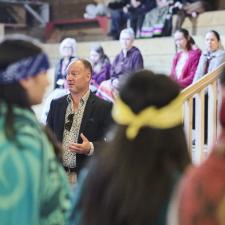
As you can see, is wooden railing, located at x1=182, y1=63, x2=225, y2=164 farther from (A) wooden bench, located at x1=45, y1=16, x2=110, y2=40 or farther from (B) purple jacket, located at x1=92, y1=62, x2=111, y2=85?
(A) wooden bench, located at x1=45, y1=16, x2=110, y2=40

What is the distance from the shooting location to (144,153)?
1.58 meters

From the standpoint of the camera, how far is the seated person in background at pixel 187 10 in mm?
8609

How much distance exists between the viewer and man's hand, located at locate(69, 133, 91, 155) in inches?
136

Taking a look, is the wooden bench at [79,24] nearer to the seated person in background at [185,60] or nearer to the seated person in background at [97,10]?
the seated person in background at [97,10]

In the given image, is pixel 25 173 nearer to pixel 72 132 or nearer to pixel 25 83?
pixel 25 83

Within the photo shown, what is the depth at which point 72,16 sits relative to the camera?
12.0 m

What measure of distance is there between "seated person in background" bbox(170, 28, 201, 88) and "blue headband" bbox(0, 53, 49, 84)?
3882 millimetres

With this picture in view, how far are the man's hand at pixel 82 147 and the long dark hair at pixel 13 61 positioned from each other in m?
1.62

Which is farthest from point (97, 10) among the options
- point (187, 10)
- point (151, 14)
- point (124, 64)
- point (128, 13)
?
point (124, 64)

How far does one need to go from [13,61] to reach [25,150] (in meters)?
0.29

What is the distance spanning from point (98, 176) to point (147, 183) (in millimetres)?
152

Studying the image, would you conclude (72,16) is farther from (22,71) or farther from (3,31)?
(22,71)

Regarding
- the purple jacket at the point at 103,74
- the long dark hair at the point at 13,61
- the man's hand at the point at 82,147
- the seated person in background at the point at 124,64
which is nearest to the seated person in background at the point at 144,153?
the long dark hair at the point at 13,61

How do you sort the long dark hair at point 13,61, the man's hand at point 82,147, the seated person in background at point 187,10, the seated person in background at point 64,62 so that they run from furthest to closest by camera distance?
the seated person in background at point 187,10
the seated person in background at point 64,62
the man's hand at point 82,147
the long dark hair at point 13,61
